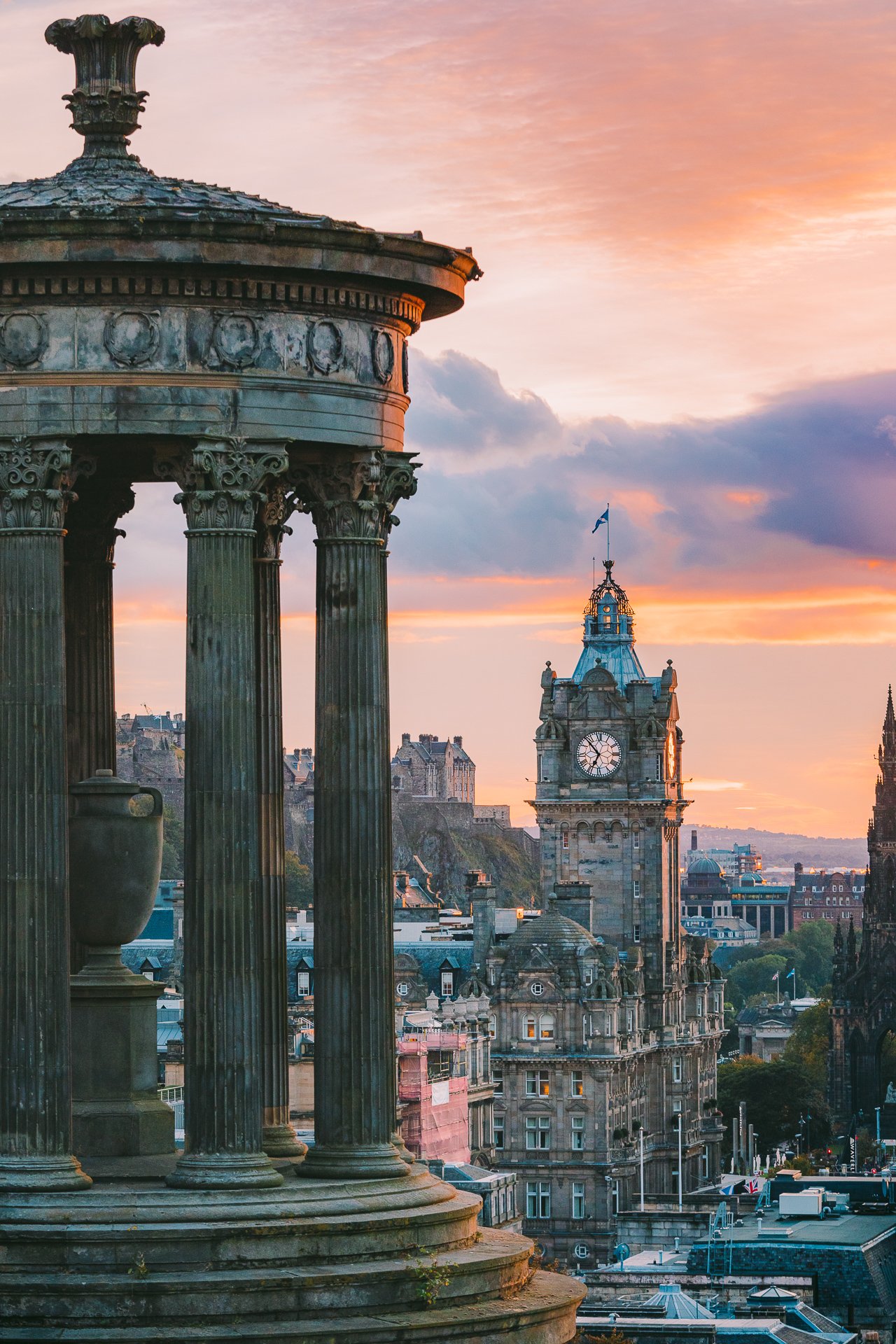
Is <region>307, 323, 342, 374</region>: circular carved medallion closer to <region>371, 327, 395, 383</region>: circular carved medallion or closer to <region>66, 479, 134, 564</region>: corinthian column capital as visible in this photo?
<region>371, 327, 395, 383</region>: circular carved medallion

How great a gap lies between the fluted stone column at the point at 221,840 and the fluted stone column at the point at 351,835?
3.83 feet

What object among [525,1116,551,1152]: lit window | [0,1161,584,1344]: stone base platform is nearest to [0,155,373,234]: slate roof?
[0,1161,584,1344]: stone base platform

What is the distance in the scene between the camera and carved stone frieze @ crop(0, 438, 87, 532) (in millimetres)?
32844

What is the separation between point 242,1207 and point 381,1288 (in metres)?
1.36

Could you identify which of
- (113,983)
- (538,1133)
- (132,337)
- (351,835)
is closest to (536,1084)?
(538,1133)

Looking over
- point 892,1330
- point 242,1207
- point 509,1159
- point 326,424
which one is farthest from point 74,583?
point 509,1159

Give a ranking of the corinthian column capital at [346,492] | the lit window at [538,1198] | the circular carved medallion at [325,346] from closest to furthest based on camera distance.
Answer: the circular carved medallion at [325,346], the corinthian column capital at [346,492], the lit window at [538,1198]

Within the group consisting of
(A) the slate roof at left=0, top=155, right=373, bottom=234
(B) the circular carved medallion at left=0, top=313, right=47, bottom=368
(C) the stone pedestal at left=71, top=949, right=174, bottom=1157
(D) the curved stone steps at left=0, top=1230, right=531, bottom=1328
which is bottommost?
(D) the curved stone steps at left=0, top=1230, right=531, bottom=1328

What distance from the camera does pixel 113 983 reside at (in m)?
34.7

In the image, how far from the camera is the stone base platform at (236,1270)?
31812 millimetres

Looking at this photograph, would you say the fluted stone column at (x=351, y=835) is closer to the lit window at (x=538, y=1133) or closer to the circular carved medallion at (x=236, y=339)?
the circular carved medallion at (x=236, y=339)

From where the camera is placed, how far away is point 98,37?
3572 cm

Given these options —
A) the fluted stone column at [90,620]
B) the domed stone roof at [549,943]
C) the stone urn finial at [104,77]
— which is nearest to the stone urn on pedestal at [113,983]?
the fluted stone column at [90,620]

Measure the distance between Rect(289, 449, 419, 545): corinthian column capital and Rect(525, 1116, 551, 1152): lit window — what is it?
517ft
